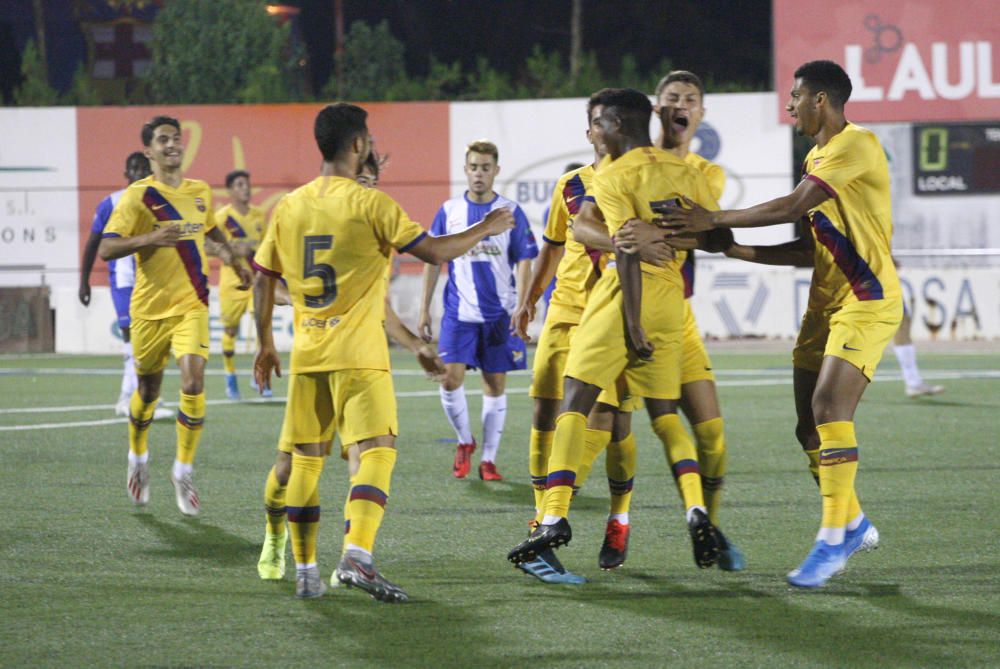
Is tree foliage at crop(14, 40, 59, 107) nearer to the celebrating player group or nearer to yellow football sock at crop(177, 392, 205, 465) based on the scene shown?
yellow football sock at crop(177, 392, 205, 465)

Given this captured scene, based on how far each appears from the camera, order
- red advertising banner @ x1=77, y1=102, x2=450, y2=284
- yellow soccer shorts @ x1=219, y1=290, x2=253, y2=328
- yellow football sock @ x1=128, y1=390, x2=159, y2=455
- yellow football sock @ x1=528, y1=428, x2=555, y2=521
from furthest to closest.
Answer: red advertising banner @ x1=77, y1=102, x2=450, y2=284 → yellow soccer shorts @ x1=219, y1=290, x2=253, y2=328 → yellow football sock @ x1=128, y1=390, x2=159, y2=455 → yellow football sock @ x1=528, y1=428, x2=555, y2=521

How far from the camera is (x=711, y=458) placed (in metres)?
6.90

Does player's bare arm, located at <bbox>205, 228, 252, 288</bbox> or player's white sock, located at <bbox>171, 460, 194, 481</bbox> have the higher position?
player's bare arm, located at <bbox>205, 228, 252, 288</bbox>

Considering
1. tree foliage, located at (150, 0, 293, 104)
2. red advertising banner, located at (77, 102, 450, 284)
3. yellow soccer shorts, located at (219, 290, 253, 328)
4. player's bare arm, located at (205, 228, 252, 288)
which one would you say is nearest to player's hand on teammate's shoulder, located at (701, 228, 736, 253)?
player's bare arm, located at (205, 228, 252, 288)

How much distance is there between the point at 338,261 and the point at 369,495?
37.6 inches

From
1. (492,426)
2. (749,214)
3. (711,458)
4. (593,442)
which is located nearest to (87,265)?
(492,426)

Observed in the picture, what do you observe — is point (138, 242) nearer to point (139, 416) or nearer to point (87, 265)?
point (139, 416)

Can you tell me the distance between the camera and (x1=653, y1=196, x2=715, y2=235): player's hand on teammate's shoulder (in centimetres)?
626

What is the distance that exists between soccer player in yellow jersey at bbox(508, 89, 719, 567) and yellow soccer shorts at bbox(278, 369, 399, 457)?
31.3 inches

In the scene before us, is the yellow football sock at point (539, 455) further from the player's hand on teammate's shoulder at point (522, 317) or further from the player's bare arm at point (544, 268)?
the player's bare arm at point (544, 268)

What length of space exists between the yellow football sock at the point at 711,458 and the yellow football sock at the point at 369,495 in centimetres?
157

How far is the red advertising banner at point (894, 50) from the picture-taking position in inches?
1046

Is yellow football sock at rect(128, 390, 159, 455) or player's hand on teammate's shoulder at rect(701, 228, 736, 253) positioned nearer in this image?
player's hand on teammate's shoulder at rect(701, 228, 736, 253)

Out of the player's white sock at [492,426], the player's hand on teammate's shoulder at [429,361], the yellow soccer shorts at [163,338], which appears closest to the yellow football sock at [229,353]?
the player's white sock at [492,426]
